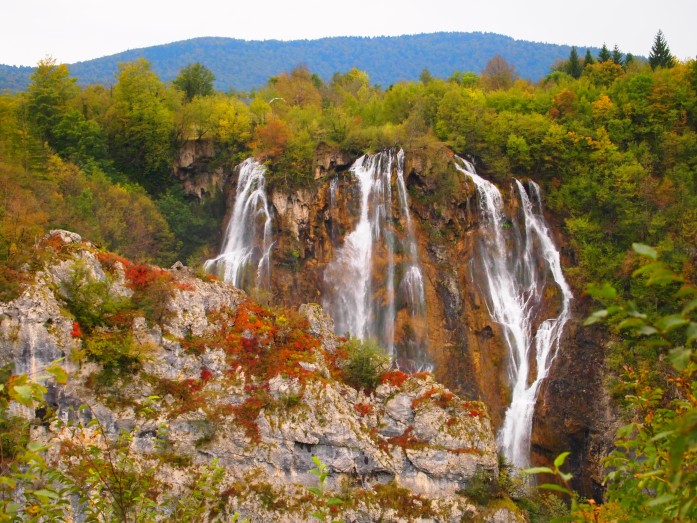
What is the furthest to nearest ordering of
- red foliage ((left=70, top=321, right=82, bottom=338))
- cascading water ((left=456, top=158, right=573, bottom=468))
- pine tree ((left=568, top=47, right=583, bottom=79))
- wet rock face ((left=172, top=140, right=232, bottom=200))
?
1. pine tree ((left=568, top=47, right=583, bottom=79))
2. wet rock face ((left=172, top=140, right=232, bottom=200))
3. cascading water ((left=456, top=158, right=573, bottom=468))
4. red foliage ((left=70, top=321, right=82, bottom=338))

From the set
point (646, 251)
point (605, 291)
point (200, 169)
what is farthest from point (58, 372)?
point (200, 169)

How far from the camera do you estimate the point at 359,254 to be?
117ft

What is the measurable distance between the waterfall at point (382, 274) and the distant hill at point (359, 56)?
417 feet

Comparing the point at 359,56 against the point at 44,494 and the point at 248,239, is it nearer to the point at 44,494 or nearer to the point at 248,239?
the point at 248,239

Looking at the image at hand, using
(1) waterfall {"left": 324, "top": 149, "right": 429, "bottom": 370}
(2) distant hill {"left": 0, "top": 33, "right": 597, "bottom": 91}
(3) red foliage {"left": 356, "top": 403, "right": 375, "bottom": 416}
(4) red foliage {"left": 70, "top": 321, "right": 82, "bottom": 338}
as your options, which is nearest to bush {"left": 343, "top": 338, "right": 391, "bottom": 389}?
(3) red foliage {"left": 356, "top": 403, "right": 375, "bottom": 416}

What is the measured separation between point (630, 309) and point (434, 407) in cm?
2082

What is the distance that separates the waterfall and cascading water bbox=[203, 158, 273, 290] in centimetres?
383

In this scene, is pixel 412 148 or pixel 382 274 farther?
pixel 412 148

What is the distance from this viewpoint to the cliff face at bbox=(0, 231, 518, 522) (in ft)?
69.1

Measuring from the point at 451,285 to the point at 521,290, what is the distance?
143 inches

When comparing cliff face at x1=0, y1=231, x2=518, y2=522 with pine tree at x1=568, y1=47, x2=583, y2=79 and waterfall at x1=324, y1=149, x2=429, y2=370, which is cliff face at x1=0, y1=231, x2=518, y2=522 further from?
pine tree at x1=568, y1=47, x2=583, y2=79

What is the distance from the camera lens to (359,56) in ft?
639

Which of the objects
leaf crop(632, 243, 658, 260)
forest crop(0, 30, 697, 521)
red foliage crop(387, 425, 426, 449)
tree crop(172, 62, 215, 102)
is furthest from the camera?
tree crop(172, 62, 215, 102)

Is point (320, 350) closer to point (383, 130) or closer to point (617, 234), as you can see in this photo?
point (383, 130)
